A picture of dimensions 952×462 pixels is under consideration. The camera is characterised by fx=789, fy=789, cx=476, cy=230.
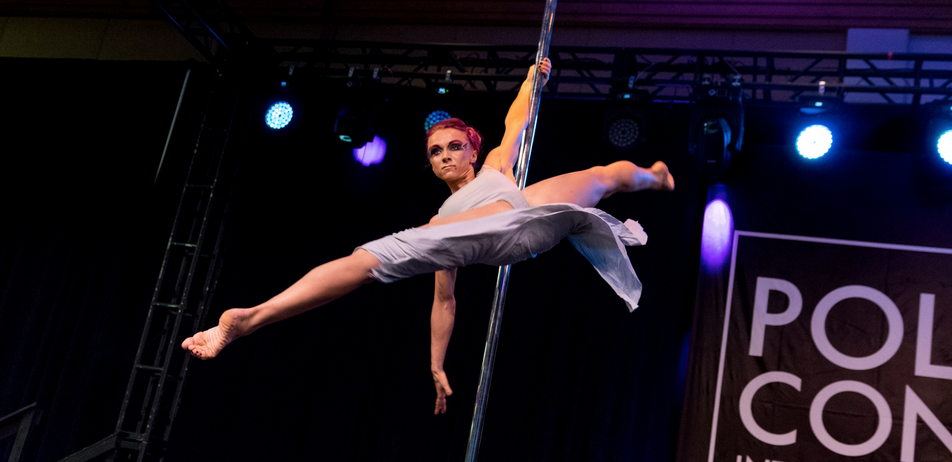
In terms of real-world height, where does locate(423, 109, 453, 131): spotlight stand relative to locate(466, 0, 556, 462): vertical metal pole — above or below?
above

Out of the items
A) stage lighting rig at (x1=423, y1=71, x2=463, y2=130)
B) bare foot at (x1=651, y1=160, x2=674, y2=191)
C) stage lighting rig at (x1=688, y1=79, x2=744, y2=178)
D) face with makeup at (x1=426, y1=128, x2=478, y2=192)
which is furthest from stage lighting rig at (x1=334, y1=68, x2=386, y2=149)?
bare foot at (x1=651, y1=160, x2=674, y2=191)

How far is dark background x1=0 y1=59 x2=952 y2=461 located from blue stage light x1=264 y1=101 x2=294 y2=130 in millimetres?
97

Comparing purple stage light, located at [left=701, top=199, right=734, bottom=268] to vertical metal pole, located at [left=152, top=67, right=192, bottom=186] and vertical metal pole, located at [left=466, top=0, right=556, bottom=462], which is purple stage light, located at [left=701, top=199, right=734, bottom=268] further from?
vertical metal pole, located at [left=152, top=67, right=192, bottom=186]

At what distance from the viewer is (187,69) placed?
6.55 meters

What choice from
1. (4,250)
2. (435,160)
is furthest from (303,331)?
(435,160)

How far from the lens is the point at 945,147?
4660 millimetres

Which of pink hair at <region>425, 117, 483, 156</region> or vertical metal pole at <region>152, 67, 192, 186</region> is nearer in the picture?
pink hair at <region>425, 117, 483, 156</region>

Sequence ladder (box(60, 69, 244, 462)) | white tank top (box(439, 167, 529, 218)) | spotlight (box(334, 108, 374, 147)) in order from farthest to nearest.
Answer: spotlight (box(334, 108, 374, 147))
ladder (box(60, 69, 244, 462))
white tank top (box(439, 167, 529, 218))

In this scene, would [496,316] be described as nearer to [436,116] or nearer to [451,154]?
[451,154]

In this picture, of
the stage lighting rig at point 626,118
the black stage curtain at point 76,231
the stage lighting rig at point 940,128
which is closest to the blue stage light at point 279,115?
the black stage curtain at point 76,231

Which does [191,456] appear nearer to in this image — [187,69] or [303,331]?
[303,331]

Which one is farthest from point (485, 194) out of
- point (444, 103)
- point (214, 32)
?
point (214, 32)

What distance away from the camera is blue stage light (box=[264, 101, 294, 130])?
564 cm

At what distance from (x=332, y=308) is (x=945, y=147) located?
160 inches
